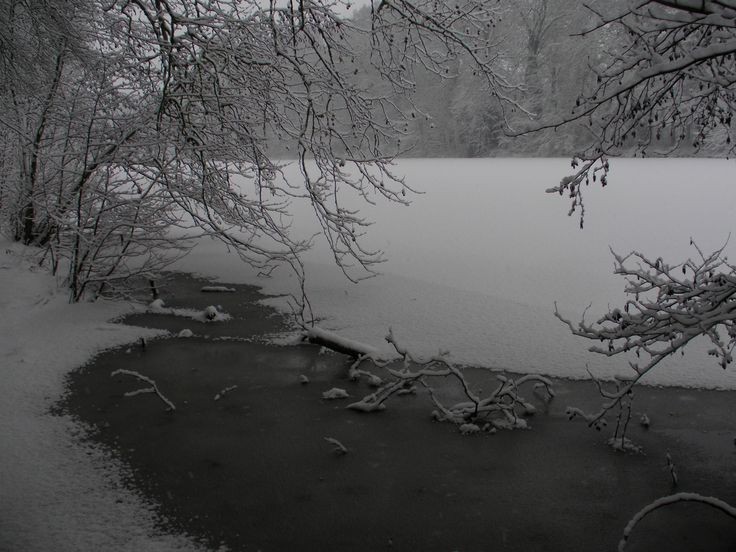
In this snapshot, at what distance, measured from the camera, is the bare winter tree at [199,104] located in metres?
6.10

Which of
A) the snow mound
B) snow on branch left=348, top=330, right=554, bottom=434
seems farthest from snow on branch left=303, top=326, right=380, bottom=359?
snow on branch left=348, top=330, right=554, bottom=434

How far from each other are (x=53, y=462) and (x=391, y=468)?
2.50m

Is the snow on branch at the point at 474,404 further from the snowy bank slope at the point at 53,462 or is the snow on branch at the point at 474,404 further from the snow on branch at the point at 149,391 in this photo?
the snowy bank slope at the point at 53,462

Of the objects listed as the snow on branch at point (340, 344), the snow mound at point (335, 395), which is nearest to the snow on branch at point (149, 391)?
the snow mound at point (335, 395)

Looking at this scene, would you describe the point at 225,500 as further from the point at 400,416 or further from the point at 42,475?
the point at 400,416

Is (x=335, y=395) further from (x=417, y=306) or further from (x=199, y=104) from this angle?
(x=199, y=104)

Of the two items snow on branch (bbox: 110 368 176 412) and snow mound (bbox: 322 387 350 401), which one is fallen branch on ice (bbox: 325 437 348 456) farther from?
snow on branch (bbox: 110 368 176 412)

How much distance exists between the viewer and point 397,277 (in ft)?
35.4

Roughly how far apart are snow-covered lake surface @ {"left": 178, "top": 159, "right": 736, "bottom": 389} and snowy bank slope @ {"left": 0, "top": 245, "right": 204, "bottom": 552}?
10.5ft

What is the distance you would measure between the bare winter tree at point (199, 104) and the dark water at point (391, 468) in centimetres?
195

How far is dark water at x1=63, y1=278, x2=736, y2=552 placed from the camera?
4.11 m

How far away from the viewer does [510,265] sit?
10.9 meters

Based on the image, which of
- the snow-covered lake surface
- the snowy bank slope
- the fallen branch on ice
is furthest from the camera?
the snow-covered lake surface

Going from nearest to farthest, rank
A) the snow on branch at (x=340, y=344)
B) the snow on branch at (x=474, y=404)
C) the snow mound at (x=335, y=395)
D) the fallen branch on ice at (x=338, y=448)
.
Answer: the fallen branch on ice at (x=338, y=448) < the snow on branch at (x=474, y=404) < the snow mound at (x=335, y=395) < the snow on branch at (x=340, y=344)
